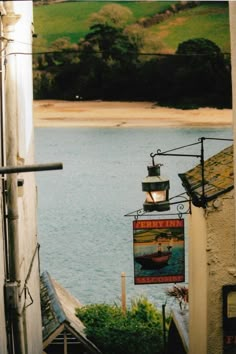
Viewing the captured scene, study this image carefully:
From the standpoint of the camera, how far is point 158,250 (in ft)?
32.1

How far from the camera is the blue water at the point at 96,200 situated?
112ft

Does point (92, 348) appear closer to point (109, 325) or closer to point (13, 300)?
point (109, 325)

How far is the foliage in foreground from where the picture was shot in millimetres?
15562

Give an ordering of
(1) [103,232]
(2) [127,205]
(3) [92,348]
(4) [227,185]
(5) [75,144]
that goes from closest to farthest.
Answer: (4) [227,185] → (3) [92,348] → (1) [103,232] → (2) [127,205] → (5) [75,144]

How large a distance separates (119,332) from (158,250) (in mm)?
6680

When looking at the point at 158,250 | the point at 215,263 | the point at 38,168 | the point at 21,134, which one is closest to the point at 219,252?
the point at 215,263

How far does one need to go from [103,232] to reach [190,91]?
1084 centimetres

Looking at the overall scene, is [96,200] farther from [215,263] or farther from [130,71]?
[215,263]

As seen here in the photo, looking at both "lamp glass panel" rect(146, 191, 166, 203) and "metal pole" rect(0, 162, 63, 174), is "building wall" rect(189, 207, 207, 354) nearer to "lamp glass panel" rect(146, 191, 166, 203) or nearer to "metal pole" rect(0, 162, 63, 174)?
"lamp glass panel" rect(146, 191, 166, 203)

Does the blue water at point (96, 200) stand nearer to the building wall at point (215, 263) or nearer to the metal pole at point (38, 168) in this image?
the building wall at point (215, 263)

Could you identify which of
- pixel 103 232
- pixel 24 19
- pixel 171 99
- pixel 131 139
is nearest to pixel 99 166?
pixel 131 139

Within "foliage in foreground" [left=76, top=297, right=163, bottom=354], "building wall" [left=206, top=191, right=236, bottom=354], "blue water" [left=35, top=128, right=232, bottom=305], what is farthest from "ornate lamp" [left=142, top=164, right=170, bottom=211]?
"blue water" [left=35, top=128, right=232, bottom=305]

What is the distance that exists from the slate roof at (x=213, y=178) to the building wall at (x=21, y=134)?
2.17m

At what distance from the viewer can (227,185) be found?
842 centimetres
